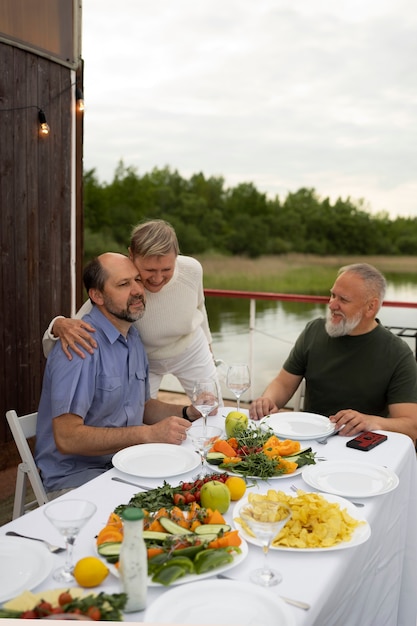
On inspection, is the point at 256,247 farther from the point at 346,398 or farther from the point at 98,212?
the point at 346,398

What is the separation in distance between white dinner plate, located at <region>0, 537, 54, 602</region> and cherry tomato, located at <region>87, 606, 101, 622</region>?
0.72 feet

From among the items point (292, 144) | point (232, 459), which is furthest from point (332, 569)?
point (292, 144)

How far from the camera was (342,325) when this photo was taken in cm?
252

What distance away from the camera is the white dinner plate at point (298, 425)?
76.9 inches

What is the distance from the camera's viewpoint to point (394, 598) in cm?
177

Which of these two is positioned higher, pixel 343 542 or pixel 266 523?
pixel 266 523

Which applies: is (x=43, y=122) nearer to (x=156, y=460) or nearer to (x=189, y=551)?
(x=156, y=460)

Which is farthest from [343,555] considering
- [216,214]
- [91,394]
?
[216,214]

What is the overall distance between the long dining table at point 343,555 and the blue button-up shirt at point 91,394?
33 centimetres

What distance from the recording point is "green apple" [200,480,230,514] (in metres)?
1.34

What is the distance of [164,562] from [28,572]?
25cm

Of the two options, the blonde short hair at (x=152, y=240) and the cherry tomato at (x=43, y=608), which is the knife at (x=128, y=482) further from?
the blonde short hair at (x=152, y=240)

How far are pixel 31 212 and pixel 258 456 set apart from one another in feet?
8.64

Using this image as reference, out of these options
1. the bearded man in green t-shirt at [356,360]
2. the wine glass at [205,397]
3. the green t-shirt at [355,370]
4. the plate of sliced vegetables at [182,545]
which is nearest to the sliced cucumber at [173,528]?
the plate of sliced vegetables at [182,545]
